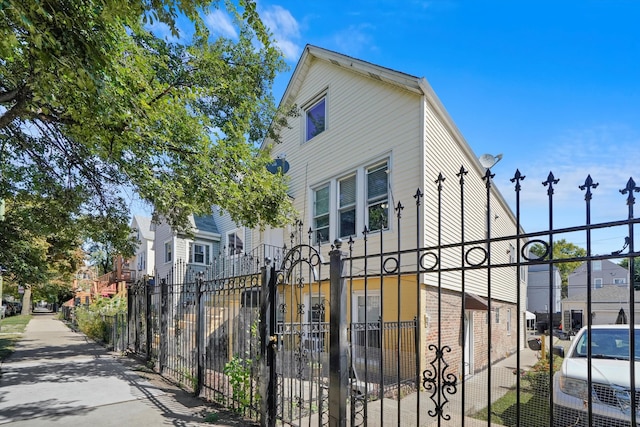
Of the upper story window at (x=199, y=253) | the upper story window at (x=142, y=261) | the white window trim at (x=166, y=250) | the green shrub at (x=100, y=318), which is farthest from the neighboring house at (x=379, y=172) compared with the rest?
the upper story window at (x=142, y=261)

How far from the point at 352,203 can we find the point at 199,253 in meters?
12.1

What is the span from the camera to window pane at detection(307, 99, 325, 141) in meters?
11.5

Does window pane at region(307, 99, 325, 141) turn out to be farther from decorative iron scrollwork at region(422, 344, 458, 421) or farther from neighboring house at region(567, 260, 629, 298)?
decorative iron scrollwork at region(422, 344, 458, 421)

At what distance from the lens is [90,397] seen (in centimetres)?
580

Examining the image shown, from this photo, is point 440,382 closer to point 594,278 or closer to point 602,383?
point 602,383

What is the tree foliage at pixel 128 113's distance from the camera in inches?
126

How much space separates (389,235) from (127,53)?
6.33 m

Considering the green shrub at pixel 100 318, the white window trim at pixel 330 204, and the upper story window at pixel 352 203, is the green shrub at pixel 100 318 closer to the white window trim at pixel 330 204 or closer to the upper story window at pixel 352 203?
the white window trim at pixel 330 204

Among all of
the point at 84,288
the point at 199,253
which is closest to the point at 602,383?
the point at 199,253

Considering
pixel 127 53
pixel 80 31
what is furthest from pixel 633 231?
pixel 127 53

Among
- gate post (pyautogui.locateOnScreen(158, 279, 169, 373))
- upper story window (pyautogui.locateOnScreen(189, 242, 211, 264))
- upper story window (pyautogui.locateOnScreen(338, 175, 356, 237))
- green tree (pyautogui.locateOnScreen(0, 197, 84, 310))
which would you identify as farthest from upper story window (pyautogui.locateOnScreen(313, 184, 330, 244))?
upper story window (pyautogui.locateOnScreen(189, 242, 211, 264))

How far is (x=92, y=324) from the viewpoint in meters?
14.4

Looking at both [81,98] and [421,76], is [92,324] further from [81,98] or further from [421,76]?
[421,76]

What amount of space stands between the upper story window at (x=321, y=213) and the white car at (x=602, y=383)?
6697mm
